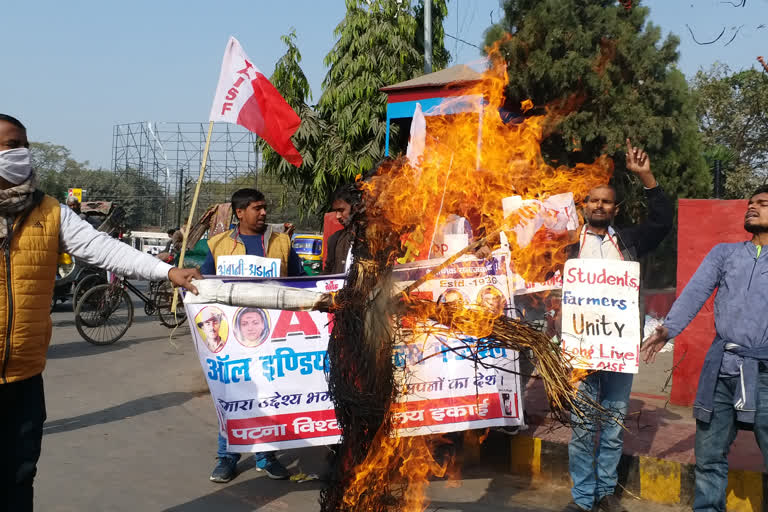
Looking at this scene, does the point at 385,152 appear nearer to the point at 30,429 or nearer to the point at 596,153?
the point at 596,153

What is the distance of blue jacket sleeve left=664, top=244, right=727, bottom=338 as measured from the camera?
396cm

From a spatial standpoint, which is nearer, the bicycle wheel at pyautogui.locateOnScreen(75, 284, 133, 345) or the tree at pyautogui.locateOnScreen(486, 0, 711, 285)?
the bicycle wheel at pyautogui.locateOnScreen(75, 284, 133, 345)

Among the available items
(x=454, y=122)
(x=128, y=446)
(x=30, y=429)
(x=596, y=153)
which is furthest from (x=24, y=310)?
(x=596, y=153)

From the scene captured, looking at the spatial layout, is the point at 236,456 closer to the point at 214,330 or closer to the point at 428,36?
the point at 214,330

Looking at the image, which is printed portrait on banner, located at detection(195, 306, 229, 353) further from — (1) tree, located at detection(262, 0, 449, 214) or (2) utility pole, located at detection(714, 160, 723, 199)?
(1) tree, located at detection(262, 0, 449, 214)

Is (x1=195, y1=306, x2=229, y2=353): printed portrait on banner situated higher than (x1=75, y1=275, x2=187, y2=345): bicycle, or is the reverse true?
(x1=195, y1=306, x2=229, y2=353): printed portrait on banner

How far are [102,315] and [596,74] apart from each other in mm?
10559

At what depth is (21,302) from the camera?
9.87 feet

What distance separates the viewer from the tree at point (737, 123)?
19.7m

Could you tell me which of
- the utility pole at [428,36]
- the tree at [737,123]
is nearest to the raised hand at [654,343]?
the utility pole at [428,36]

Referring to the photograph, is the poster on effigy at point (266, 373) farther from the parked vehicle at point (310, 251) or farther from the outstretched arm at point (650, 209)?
the parked vehicle at point (310, 251)

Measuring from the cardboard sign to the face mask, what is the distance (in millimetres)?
1999

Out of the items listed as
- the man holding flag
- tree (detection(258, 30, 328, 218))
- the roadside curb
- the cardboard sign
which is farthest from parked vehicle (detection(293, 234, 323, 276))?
the roadside curb

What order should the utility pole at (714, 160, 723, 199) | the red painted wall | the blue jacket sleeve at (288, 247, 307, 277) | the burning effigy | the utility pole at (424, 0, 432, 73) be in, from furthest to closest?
the utility pole at (424, 0, 432, 73), the utility pole at (714, 160, 723, 199), the red painted wall, the blue jacket sleeve at (288, 247, 307, 277), the burning effigy
